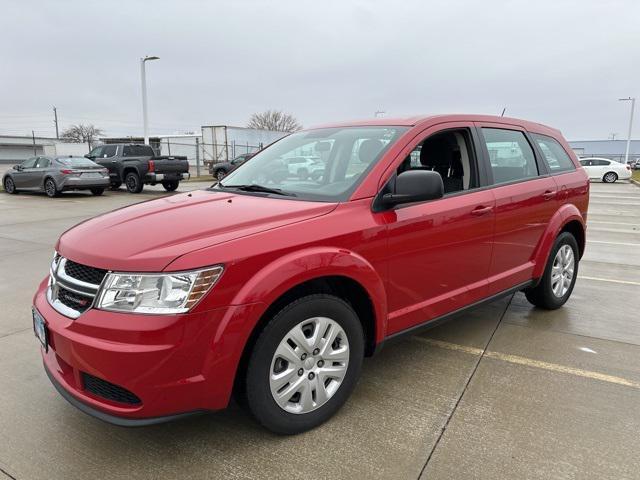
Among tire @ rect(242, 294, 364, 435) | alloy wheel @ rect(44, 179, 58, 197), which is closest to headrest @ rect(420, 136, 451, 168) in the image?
tire @ rect(242, 294, 364, 435)

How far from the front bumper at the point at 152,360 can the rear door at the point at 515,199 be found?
2317 mm

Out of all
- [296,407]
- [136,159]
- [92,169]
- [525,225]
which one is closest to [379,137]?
[525,225]

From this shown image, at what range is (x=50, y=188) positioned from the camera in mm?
16125

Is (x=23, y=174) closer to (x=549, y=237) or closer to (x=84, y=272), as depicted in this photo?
(x=84, y=272)

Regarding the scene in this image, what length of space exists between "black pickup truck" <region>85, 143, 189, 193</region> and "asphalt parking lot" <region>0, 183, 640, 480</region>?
1371 cm

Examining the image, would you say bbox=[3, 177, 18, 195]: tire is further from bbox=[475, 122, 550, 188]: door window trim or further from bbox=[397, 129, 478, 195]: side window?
bbox=[475, 122, 550, 188]: door window trim

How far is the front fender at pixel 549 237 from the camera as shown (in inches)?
165

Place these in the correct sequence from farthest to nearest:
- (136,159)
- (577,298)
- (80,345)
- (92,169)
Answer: (136,159) → (92,169) → (577,298) → (80,345)

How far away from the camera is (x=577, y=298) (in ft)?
17.0

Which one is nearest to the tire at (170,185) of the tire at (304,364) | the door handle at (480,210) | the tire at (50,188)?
the tire at (50,188)

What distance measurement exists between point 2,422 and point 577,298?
5.18 metres

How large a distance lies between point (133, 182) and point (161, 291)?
17.2 metres

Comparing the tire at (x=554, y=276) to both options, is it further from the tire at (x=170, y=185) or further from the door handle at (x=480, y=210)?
the tire at (x=170, y=185)

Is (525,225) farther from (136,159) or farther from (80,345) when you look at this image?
(136,159)
